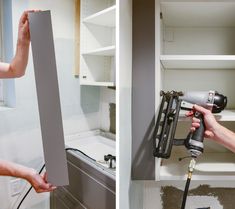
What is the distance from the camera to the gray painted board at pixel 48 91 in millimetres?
780

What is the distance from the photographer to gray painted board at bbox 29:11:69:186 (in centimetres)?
78

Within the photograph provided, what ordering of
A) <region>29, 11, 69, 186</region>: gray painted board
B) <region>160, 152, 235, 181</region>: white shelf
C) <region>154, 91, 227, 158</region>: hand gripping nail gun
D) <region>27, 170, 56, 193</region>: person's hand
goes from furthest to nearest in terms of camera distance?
<region>160, 152, 235, 181</region>: white shelf < <region>154, 91, 227, 158</region>: hand gripping nail gun < <region>27, 170, 56, 193</region>: person's hand < <region>29, 11, 69, 186</region>: gray painted board

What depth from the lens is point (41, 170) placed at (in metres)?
0.99

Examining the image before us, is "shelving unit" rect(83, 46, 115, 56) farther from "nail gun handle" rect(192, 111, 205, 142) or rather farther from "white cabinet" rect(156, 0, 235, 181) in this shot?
"nail gun handle" rect(192, 111, 205, 142)

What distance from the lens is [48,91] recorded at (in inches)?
31.4

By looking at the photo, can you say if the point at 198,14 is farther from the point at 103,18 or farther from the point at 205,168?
the point at 205,168

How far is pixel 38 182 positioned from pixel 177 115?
0.63 metres

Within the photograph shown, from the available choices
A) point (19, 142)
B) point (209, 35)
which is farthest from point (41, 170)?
point (209, 35)

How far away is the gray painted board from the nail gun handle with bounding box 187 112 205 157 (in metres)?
0.58

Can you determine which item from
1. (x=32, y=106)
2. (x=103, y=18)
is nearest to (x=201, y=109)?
(x=103, y=18)

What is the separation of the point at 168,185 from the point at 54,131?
42.5 inches

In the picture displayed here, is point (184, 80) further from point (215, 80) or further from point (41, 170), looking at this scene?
point (41, 170)

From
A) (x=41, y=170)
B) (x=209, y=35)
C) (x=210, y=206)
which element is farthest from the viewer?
(x=210, y=206)

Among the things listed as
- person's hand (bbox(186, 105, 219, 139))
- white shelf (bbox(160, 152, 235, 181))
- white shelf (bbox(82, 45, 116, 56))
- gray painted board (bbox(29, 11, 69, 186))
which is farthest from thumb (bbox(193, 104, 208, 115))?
gray painted board (bbox(29, 11, 69, 186))
